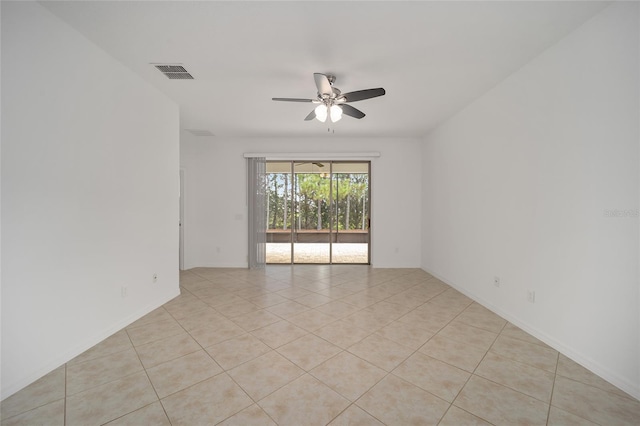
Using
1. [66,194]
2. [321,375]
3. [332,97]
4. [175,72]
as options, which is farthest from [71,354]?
[332,97]

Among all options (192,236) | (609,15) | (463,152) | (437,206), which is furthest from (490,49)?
(192,236)

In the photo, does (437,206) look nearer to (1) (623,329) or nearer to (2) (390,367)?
(1) (623,329)

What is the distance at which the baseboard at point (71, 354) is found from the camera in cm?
166

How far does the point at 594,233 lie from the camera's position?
6.30 ft

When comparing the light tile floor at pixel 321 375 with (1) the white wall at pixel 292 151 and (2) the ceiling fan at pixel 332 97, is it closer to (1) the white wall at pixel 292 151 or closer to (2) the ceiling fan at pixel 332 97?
(1) the white wall at pixel 292 151

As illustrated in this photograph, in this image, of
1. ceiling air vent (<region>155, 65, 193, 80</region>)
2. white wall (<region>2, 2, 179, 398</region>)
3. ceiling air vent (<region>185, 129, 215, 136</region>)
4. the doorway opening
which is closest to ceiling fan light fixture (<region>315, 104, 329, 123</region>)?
ceiling air vent (<region>155, 65, 193, 80</region>)

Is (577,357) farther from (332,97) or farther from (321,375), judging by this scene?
(332,97)

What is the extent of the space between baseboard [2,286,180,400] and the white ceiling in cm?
259

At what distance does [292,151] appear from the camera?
520 cm

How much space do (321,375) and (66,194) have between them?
242 cm

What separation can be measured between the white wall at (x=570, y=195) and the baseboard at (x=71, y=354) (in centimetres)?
402

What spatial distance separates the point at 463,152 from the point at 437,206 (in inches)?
44.5

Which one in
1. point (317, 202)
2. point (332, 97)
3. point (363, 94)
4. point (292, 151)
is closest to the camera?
point (363, 94)

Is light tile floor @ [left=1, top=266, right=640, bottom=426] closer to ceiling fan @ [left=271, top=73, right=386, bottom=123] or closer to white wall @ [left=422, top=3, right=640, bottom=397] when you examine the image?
white wall @ [left=422, top=3, right=640, bottom=397]
